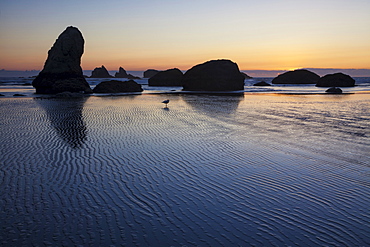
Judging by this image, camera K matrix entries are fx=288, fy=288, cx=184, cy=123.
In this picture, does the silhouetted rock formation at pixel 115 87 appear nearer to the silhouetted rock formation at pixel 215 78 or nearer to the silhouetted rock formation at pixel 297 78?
the silhouetted rock formation at pixel 215 78

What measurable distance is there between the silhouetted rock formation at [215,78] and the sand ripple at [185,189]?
4334 cm

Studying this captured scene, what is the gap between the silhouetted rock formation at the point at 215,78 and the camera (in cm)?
5441

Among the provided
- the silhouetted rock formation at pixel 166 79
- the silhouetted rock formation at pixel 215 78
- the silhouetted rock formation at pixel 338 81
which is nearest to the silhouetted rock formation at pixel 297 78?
the silhouetted rock formation at pixel 338 81

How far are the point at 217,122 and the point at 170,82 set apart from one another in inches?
2467

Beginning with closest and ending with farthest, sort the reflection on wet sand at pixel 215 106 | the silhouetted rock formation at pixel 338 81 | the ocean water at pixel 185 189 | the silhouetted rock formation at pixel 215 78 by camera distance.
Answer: the ocean water at pixel 185 189
the reflection on wet sand at pixel 215 106
the silhouetted rock formation at pixel 215 78
the silhouetted rock formation at pixel 338 81

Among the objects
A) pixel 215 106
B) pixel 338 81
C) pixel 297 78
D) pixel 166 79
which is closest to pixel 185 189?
pixel 215 106

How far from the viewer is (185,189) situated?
607cm

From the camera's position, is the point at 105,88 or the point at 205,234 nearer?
the point at 205,234

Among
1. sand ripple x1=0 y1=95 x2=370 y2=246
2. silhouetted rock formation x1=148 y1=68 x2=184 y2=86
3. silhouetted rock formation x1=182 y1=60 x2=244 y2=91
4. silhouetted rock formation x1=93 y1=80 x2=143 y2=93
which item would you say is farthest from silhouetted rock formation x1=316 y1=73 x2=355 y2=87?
sand ripple x1=0 y1=95 x2=370 y2=246

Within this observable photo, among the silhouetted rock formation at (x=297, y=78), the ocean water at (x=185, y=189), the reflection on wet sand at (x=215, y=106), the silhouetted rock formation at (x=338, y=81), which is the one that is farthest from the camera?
the silhouetted rock formation at (x=297, y=78)

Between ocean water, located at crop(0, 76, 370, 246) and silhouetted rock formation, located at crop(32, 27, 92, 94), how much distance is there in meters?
32.7

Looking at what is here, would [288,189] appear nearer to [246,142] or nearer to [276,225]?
[276,225]

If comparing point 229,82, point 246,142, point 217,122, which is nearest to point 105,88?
point 229,82

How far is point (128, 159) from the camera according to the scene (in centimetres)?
828
